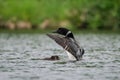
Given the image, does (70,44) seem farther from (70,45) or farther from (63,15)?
(63,15)

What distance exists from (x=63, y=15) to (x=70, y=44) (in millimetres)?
36330

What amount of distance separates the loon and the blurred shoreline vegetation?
33.8 metres

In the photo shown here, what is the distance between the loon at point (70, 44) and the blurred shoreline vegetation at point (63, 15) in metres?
33.8

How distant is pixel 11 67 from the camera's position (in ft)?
77.5

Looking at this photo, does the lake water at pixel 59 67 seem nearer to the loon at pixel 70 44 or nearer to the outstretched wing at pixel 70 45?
the loon at pixel 70 44

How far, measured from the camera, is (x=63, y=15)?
61906 millimetres

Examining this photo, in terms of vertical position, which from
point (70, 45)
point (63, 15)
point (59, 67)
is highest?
point (63, 15)

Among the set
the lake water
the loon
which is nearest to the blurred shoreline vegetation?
the lake water

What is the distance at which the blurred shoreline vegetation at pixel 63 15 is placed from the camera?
60.9 metres

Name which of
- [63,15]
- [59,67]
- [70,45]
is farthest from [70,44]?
[63,15]

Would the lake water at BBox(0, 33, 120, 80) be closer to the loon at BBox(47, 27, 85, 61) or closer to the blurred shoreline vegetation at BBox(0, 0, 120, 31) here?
the loon at BBox(47, 27, 85, 61)

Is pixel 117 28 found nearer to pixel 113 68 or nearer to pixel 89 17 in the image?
pixel 89 17

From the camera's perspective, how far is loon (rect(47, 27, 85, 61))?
25.5m

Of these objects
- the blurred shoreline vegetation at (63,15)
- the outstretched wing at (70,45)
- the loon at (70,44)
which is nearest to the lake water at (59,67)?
the loon at (70,44)
